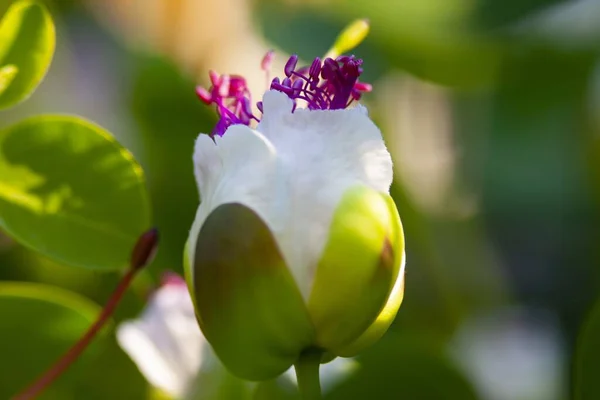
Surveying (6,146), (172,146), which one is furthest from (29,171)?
(172,146)

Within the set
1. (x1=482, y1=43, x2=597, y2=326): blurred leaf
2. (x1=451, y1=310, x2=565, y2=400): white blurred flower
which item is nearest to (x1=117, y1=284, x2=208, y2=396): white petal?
(x1=451, y1=310, x2=565, y2=400): white blurred flower

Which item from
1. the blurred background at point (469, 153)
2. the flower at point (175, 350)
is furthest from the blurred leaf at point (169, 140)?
the flower at point (175, 350)

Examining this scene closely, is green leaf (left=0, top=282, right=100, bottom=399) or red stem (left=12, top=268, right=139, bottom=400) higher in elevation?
red stem (left=12, top=268, right=139, bottom=400)

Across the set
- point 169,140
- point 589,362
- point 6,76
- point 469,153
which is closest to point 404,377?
point 589,362

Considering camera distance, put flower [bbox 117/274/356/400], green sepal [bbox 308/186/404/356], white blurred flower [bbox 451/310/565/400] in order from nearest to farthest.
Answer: green sepal [bbox 308/186/404/356], flower [bbox 117/274/356/400], white blurred flower [bbox 451/310/565/400]

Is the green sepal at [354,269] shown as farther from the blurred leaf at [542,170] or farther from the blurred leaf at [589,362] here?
the blurred leaf at [542,170]

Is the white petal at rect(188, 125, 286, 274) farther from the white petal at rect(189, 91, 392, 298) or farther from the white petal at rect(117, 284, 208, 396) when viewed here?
the white petal at rect(117, 284, 208, 396)
